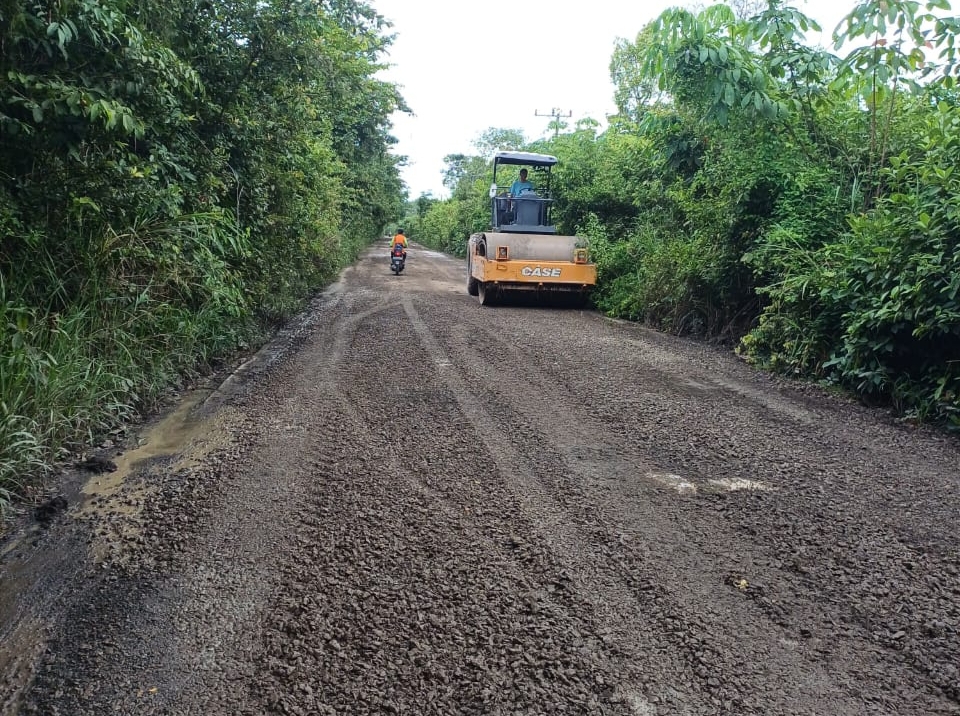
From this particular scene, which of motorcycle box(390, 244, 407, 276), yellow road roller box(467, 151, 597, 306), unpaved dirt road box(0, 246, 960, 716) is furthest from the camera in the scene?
motorcycle box(390, 244, 407, 276)

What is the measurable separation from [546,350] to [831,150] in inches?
170

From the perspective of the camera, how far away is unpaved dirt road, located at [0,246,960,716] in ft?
7.30

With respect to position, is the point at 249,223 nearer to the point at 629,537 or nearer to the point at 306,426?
the point at 306,426

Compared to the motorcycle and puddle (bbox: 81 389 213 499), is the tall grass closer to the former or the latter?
puddle (bbox: 81 389 213 499)

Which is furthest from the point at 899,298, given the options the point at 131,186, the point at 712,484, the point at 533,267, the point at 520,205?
the point at 520,205

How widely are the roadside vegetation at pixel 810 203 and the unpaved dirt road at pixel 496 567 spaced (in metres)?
0.94

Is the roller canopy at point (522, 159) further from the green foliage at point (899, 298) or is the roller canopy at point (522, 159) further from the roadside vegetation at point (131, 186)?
the green foliage at point (899, 298)

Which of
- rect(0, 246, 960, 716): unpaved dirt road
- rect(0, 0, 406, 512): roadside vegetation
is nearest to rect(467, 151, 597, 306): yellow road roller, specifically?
rect(0, 0, 406, 512): roadside vegetation

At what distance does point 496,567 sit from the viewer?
9.68 ft

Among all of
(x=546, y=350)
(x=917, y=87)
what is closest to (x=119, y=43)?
(x=546, y=350)

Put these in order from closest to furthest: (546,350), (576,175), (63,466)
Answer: (63,466) → (546,350) → (576,175)

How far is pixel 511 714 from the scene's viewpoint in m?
2.08

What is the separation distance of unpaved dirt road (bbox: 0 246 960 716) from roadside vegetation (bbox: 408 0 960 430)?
0.94m

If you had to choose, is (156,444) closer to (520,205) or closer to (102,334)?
(102,334)
